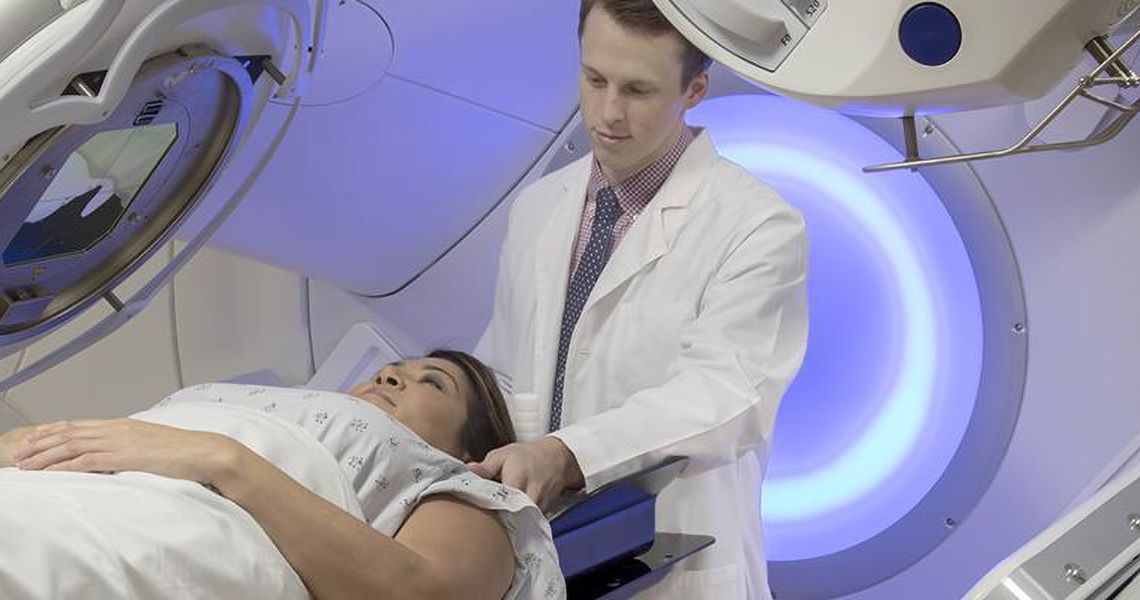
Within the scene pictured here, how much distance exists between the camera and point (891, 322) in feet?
8.41

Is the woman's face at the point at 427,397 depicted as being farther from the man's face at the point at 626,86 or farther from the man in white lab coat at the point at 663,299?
the man's face at the point at 626,86

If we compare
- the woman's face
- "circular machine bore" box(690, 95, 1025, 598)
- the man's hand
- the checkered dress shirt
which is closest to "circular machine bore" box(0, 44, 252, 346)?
the woman's face

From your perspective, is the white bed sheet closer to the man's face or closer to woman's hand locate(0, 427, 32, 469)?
woman's hand locate(0, 427, 32, 469)

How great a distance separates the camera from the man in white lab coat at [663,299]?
1959 mm

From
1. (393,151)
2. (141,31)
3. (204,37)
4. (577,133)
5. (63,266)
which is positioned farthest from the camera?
(577,133)

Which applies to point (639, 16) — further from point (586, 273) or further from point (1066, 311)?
point (1066, 311)

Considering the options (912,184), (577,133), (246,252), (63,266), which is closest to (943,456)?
(912,184)

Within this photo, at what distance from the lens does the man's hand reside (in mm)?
1719

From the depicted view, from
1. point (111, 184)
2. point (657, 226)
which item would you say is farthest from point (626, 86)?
point (111, 184)

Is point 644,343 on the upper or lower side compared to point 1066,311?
upper

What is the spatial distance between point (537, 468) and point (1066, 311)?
98 cm

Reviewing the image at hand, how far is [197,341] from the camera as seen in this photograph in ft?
10.0

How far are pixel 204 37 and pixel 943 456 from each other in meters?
1.40

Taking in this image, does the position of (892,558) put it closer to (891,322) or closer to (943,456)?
(943,456)
